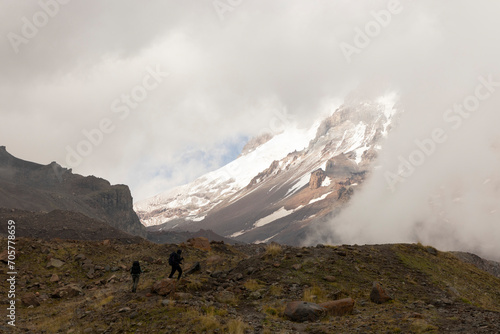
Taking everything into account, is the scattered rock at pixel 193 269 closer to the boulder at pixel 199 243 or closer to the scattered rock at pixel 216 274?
the scattered rock at pixel 216 274

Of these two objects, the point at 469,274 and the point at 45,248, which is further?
the point at 45,248

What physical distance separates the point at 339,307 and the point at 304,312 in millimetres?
1477

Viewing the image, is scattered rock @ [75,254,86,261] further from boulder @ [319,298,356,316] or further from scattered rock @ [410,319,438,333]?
scattered rock @ [410,319,438,333]

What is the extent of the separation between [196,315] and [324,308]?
16.1ft

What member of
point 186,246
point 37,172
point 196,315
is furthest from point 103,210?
point 196,315

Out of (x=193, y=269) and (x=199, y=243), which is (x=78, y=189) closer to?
(x=199, y=243)

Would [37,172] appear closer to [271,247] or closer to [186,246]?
[186,246]

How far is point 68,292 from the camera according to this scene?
22328mm

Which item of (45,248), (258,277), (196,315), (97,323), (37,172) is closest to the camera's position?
(196,315)

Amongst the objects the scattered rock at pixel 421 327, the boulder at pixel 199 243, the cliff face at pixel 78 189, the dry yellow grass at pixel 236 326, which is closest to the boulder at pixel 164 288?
the dry yellow grass at pixel 236 326

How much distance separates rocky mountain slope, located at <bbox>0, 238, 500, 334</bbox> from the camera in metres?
12.6

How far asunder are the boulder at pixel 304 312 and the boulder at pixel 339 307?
0.91ft

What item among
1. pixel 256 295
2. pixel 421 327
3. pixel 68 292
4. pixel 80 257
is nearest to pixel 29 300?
pixel 68 292

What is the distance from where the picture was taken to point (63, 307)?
1912 cm
